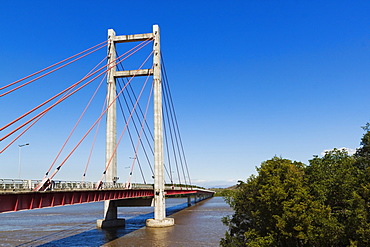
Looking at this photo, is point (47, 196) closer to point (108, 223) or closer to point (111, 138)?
point (111, 138)

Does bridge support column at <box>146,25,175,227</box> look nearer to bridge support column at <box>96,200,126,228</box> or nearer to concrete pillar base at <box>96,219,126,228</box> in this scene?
concrete pillar base at <box>96,219,126,228</box>

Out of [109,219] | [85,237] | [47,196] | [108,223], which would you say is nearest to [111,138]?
[109,219]

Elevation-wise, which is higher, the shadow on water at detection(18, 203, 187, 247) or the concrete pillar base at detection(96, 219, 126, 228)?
the concrete pillar base at detection(96, 219, 126, 228)

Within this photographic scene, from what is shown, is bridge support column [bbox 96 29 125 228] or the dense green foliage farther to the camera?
bridge support column [bbox 96 29 125 228]

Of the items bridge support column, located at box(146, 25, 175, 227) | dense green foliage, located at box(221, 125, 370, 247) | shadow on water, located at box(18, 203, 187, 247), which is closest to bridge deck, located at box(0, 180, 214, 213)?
shadow on water, located at box(18, 203, 187, 247)

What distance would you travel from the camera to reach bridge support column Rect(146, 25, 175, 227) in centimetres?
6203

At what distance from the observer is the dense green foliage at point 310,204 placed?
85.9ft

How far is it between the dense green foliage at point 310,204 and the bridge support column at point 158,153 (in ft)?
90.8

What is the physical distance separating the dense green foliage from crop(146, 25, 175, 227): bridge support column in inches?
1090

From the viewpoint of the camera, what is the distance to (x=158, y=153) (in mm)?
63219

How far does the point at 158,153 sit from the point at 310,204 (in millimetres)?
37952

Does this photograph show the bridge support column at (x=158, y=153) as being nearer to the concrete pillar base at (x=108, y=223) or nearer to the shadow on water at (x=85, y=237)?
the shadow on water at (x=85, y=237)

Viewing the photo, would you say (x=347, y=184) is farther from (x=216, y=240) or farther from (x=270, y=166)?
(x=216, y=240)

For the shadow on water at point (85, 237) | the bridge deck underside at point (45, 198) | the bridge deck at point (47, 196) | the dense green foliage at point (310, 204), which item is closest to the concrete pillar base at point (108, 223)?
the shadow on water at point (85, 237)
